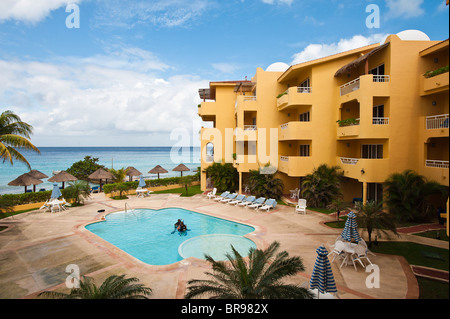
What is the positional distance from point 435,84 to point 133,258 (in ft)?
62.6

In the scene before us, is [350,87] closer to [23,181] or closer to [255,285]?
[255,285]

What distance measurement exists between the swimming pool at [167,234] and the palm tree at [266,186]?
5.71 m

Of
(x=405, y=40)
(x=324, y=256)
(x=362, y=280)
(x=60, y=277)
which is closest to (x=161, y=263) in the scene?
(x=60, y=277)

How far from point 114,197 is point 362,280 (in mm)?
23155

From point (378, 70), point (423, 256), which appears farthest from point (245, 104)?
point (423, 256)

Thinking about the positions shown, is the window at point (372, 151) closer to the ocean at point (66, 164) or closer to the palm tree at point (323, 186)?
the palm tree at point (323, 186)

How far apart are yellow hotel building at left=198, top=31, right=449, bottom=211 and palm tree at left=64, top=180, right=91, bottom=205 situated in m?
11.7

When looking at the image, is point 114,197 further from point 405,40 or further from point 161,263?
point 405,40

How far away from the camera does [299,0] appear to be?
16281 mm

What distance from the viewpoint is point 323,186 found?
61.6 ft

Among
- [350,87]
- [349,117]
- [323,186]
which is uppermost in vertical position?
[350,87]

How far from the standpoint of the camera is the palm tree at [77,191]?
69.9 ft

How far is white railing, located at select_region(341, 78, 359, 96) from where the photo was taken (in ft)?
59.9

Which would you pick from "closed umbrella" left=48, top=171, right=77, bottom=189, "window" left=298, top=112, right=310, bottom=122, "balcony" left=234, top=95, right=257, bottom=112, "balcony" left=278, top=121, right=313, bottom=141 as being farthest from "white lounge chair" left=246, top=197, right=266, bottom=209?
"closed umbrella" left=48, top=171, right=77, bottom=189
